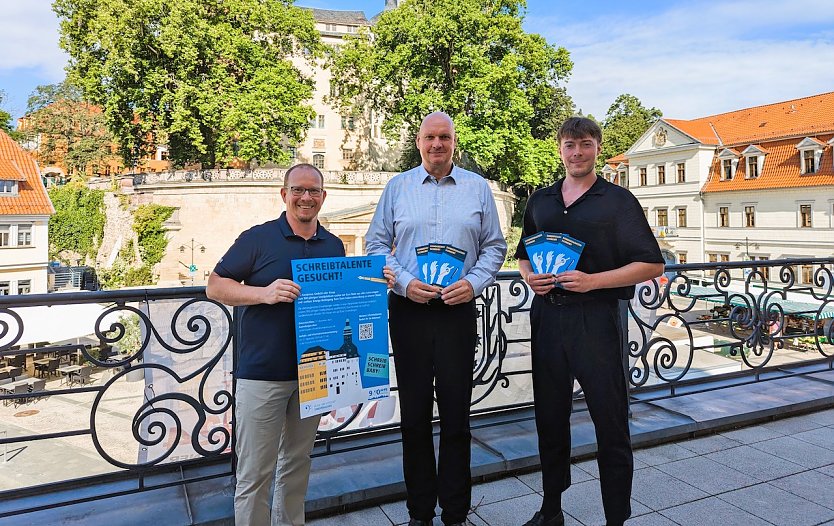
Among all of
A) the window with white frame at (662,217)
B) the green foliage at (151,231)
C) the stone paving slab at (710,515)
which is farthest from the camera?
the window with white frame at (662,217)

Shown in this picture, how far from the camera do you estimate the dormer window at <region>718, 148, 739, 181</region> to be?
107 feet

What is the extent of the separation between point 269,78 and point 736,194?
1111 inches

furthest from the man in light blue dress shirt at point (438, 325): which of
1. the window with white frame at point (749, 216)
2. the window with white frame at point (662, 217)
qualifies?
the window with white frame at point (662, 217)

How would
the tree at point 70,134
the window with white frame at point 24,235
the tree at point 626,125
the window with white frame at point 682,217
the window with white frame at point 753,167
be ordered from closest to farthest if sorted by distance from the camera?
the window with white frame at point 24,235, the window with white frame at point 753,167, the window with white frame at point 682,217, the tree at point 70,134, the tree at point 626,125

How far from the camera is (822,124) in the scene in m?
29.2

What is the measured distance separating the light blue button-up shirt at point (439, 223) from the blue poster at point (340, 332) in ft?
0.62

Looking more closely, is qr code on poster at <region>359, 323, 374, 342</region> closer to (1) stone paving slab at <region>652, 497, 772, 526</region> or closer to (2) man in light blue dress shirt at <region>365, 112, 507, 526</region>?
(2) man in light blue dress shirt at <region>365, 112, 507, 526</region>

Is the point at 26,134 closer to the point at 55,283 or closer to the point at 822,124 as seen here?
the point at 55,283

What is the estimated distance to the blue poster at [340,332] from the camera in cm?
212

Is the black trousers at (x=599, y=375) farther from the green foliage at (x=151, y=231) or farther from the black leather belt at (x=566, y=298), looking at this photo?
the green foliage at (x=151, y=231)

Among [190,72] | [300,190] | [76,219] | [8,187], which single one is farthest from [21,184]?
[300,190]

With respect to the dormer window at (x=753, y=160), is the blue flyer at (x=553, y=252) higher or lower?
lower

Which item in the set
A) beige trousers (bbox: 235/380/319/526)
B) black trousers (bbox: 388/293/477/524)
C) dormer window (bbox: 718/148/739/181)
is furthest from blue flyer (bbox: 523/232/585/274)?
dormer window (bbox: 718/148/739/181)

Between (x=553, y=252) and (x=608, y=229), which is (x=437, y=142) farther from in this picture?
(x=608, y=229)
